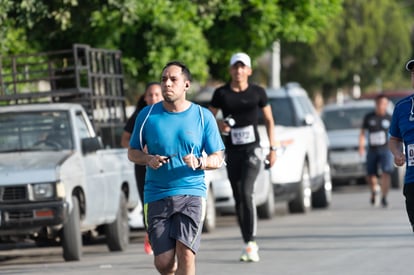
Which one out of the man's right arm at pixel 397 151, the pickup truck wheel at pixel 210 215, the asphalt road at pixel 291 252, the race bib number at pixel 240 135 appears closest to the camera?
the man's right arm at pixel 397 151

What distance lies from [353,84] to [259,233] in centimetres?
3761

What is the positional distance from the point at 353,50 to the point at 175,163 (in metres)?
43.8

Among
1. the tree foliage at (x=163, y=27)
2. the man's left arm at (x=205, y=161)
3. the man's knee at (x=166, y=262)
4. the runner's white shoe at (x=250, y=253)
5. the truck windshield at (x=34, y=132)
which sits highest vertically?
the tree foliage at (x=163, y=27)

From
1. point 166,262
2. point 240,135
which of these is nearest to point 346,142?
point 240,135

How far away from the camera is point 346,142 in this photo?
28.0 meters

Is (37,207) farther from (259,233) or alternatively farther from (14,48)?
(14,48)

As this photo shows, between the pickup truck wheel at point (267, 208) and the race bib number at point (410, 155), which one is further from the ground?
the race bib number at point (410, 155)

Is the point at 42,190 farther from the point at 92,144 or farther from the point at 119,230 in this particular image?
the point at 119,230

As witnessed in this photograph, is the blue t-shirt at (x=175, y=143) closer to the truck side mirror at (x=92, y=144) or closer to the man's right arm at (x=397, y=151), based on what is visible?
the man's right arm at (x=397, y=151)

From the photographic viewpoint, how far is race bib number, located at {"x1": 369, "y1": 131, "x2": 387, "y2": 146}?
22.5m

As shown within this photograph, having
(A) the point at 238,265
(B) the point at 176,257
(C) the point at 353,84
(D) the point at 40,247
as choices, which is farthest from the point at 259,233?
(C) the point at 353,84

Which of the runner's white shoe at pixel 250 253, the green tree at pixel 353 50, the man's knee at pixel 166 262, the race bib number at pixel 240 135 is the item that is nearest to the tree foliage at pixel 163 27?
the race bib number at pixel 240 135

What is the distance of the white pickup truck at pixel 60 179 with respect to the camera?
1384cm

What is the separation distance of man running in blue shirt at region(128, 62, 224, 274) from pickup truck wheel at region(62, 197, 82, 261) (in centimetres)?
490
